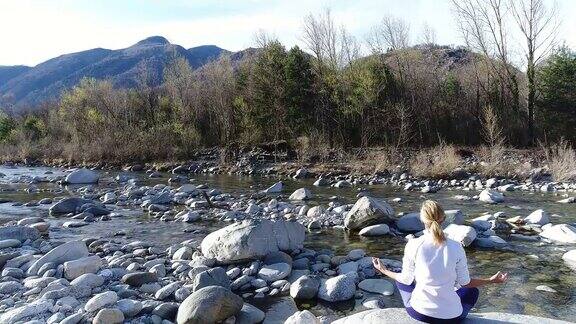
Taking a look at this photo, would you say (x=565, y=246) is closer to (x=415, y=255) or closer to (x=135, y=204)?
(x=415, y=255)

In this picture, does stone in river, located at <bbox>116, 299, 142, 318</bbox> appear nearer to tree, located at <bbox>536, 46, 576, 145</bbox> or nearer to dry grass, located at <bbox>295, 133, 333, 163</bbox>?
dry grass, located at <bbox>295, 133, 333, 163</bbox>

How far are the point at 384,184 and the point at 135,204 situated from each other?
10.3 metres

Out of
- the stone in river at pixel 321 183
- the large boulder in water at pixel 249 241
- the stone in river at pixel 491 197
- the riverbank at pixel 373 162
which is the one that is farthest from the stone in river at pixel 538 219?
the stone in river at pixel 321 183

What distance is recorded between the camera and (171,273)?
8445 mm

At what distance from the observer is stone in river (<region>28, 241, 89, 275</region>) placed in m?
8.48

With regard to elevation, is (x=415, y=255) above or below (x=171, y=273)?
above

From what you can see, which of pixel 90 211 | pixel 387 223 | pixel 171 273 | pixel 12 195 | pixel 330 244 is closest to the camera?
pixel 171 273

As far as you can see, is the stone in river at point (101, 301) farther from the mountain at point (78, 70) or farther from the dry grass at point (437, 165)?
the mountain at point (78, 70)

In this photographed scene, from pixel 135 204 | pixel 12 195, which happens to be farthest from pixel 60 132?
pixel 135 204

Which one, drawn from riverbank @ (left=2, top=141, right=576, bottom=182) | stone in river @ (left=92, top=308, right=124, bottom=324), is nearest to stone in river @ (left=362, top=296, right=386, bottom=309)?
stone in river @ (left=92, top=308, right=124, bottom=324)

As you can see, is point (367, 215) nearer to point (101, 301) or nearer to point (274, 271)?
point (274, 271)

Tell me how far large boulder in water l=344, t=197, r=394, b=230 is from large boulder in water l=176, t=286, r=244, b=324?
5.62 m

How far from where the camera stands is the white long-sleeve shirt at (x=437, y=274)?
158 inches

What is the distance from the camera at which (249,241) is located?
29.0 ft
